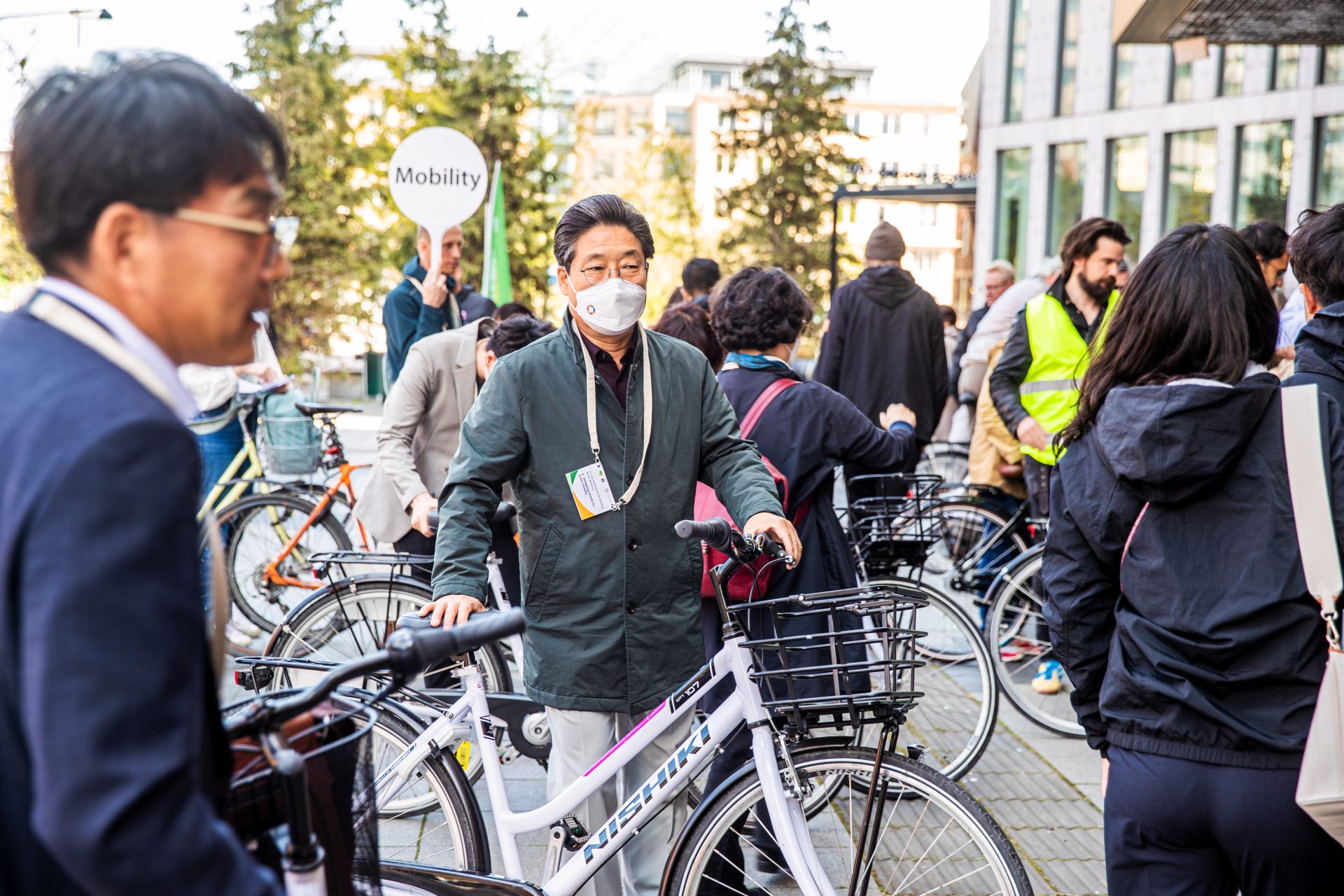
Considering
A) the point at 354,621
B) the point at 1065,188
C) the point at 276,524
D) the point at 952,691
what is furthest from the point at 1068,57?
the point at 354,621

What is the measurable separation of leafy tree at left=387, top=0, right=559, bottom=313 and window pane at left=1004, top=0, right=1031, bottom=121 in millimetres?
9079

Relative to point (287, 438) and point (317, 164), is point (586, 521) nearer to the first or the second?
point (287, 438)

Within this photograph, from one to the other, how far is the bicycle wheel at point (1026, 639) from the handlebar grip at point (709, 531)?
10.4 ft

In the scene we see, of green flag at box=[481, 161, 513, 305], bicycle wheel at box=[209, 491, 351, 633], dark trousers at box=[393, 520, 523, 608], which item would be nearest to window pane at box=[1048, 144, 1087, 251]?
green flag at box=[481, 161, 513, 305]

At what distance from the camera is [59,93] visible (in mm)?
1249

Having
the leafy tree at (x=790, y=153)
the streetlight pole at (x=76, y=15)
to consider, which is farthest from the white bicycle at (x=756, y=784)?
the leafy tree at (x=790, y=153)

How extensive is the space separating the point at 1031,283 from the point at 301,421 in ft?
14.4

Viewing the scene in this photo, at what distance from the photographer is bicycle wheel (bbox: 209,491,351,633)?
6738 millimetres

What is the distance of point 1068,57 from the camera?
76.0 ft

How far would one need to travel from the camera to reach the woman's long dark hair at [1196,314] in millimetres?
2424

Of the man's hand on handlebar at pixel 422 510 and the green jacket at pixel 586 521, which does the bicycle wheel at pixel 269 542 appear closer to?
the man's hand on handlebar at pixel 422 510

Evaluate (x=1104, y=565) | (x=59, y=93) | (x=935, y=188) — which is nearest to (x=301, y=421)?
(x=1104, y=565)

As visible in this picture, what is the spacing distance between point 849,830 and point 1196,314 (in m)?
1.47

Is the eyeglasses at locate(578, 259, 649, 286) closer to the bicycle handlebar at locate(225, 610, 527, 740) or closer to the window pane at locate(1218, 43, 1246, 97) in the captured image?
the bicycle handlebar at locate(225, 610, 527, 740)
